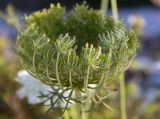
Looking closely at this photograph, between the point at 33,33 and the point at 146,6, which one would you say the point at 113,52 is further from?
the point at 146,6

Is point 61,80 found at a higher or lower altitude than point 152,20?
lower

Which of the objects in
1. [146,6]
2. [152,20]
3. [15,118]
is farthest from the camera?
[146,6]

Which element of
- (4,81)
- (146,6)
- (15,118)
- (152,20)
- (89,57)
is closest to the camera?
(89,57)

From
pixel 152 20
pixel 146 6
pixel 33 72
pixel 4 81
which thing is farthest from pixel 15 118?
pixel 146 6

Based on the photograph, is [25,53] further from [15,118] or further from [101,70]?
[15,118]

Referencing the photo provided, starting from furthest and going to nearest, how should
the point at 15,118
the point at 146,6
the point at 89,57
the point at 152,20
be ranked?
1. the point at 146,6
2. the point at 152,20
3. the point at 15,118
4. the point at 89,57

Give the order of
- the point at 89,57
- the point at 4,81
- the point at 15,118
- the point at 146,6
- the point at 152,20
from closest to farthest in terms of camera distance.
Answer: the point at 89,57 → the point at 15,118 → the point at 4,81 → the point at 152,20 → the point at 146,6

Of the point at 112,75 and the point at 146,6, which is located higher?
the point at 146,6

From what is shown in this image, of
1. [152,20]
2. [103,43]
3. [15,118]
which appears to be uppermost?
[152,20]

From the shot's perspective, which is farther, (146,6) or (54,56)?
(146,6)
